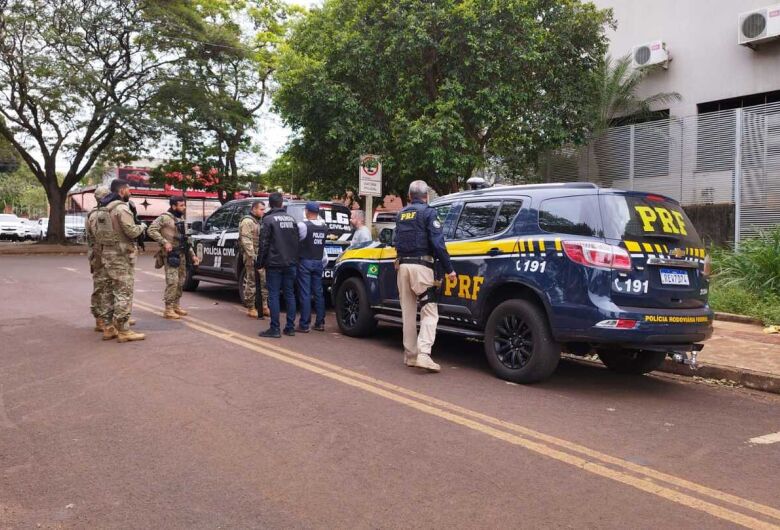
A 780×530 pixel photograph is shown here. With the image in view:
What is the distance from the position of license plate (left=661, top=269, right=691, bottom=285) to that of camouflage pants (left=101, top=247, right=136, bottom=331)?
5952 millimetres

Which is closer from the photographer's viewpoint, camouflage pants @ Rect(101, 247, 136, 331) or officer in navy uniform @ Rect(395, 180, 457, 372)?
officer in navy uniform @ Rect(395, 180, 457, 372)

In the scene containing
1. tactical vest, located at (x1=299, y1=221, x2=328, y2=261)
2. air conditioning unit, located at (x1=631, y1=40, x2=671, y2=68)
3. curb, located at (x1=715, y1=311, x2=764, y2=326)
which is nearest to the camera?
tactical vest, located at (x1=299, y1=221, x2=328, y2=261)

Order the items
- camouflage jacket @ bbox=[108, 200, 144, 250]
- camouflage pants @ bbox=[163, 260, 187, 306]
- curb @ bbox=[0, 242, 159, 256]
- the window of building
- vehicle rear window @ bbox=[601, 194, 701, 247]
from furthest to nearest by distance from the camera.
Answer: curb @ bbox=[0, 242, 159, 256] → the window of building → camouflage pants @ bbox=[163, 260, 187, 306] → camouflage jacket @ bbox=[108, 200, 144, 250] → vehicle rear window @ bbox=[601, 194, 701, 247]

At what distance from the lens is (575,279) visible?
579 centimetres

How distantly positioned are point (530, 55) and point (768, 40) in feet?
18.4

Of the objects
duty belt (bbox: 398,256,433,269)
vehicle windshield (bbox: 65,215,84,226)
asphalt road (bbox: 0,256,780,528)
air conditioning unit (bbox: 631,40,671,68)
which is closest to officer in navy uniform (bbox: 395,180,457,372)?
duty belt (bbox: 398,256,433,269)

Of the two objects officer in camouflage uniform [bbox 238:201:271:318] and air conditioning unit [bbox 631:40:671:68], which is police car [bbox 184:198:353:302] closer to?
officer in camouflage uniform [bbox 238:201:271:318]

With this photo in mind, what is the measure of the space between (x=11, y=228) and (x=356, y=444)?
132ft

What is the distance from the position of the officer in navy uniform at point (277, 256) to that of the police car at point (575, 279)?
2.38m

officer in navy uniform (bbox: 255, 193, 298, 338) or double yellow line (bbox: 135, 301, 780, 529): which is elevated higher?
officer in navy uniform (bbox: 255, 193, 298, 338)

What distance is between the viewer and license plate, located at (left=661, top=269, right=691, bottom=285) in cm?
584

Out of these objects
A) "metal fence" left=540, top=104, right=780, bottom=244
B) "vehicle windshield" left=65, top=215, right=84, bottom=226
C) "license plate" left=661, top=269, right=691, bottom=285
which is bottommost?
"license plate" left=661, top=269, right=691, bottom=285

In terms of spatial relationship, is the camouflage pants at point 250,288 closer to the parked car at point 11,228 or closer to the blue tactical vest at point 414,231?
the blue tactical vest at point 414,231

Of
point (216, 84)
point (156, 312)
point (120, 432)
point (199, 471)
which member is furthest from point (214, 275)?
point (216, 84)
